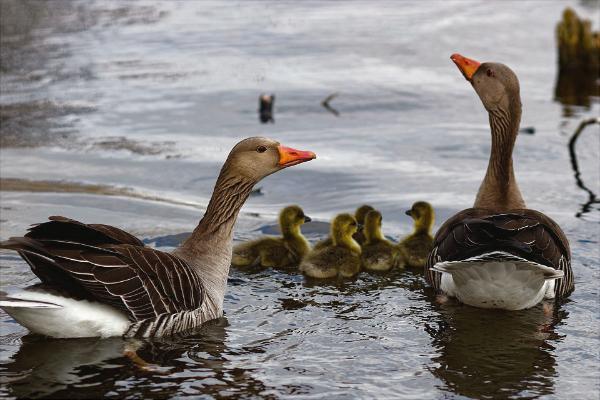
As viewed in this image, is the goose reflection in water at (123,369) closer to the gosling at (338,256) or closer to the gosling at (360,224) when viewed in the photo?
the gosling at (338,256)

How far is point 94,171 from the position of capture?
13203 millimetres

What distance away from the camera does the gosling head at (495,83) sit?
10.2 metres

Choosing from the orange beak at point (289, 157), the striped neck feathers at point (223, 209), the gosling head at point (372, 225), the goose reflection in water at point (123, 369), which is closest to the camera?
the goose reflection in water at point (123, 369)

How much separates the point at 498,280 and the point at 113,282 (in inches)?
→ 121

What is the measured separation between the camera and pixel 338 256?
391 inches

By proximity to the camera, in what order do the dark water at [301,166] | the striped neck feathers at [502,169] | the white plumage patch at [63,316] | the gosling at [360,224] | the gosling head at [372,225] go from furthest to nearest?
the gosling at [360,224] → the gosling head at [372,225] → the striped neck feathers at [502,169] → the dark water at [301,166] → the white plumage patch at [63,316]

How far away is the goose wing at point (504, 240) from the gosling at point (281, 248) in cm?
129

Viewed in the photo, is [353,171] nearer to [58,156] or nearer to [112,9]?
[58,156]

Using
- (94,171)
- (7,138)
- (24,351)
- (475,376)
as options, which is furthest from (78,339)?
(7,138)

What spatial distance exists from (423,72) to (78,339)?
12470mm

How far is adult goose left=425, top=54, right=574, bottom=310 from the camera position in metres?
8.33

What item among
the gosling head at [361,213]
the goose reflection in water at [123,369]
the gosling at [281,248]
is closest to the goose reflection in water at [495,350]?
the goose reflection in water at [123,369]

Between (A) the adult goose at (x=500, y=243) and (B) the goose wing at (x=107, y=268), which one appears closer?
(B) the goose wing at (x=107, y=268)

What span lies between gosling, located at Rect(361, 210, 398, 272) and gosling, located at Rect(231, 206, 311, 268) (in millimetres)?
572
